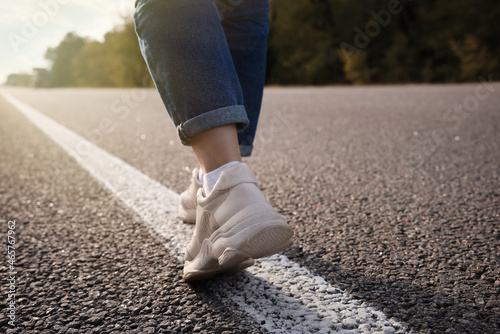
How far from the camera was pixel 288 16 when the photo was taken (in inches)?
1045

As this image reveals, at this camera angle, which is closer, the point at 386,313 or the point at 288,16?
the point at 386,313

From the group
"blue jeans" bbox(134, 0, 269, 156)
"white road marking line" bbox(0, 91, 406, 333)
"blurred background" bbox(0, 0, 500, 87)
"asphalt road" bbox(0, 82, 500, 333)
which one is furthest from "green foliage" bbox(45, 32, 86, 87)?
"blue jeans" bbox(134, 0, 269, 156)

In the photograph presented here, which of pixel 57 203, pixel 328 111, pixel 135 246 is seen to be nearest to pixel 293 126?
pixel 328 111

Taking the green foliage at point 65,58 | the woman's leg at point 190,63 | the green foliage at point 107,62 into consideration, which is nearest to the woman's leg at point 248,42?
the woman's leg at point 190,63

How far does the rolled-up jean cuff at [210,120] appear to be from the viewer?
1058 millimetres

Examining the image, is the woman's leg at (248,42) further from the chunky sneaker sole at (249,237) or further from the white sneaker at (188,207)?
the chunky sneaker sole at (249,237)

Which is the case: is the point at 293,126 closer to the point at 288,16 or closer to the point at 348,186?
the point at 348,186

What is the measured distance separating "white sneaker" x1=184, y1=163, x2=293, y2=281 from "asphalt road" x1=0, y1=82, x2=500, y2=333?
0.09 metres

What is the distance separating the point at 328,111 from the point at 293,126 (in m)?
1.63

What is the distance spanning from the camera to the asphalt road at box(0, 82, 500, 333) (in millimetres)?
977

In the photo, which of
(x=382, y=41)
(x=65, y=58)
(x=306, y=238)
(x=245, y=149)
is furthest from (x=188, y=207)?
(x=65, y=58)

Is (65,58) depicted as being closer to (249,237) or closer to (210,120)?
(210,120)

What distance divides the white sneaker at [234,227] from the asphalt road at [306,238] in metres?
0.09

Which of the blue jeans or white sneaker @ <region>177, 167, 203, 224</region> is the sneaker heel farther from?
white sneaker @ <region>177, 167, 203, 224</region>
